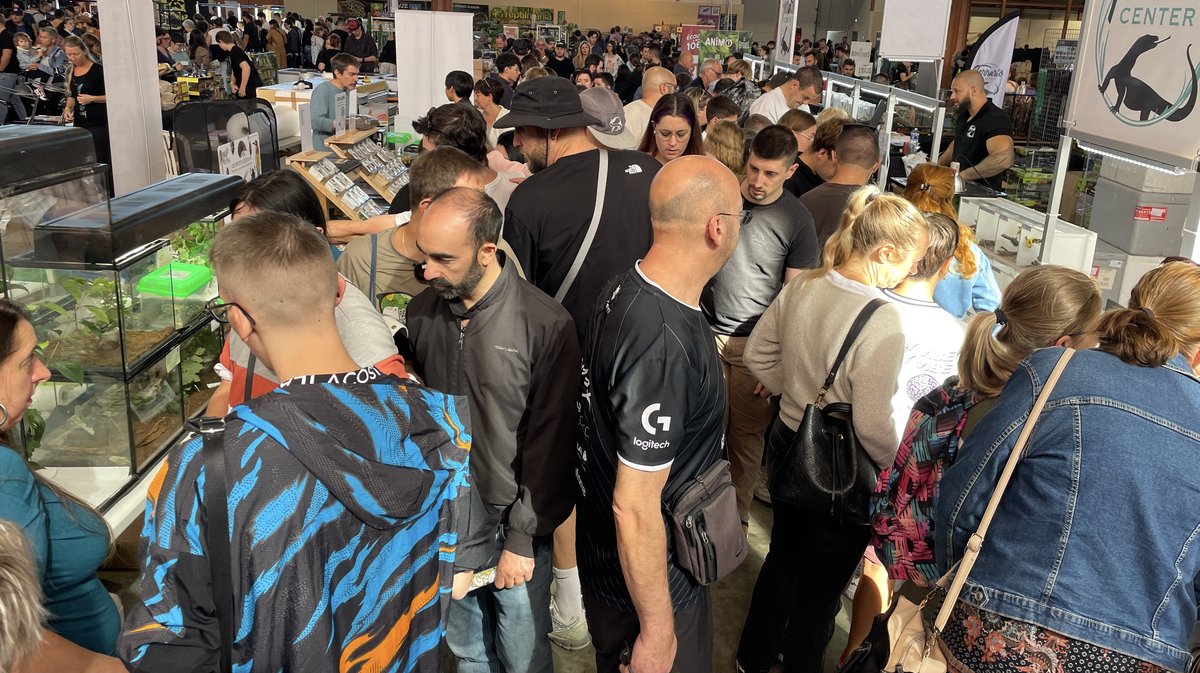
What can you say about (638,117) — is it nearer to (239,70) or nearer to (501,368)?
(501,368)

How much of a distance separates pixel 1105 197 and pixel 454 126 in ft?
9.88

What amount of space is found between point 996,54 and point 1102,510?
29.1ft

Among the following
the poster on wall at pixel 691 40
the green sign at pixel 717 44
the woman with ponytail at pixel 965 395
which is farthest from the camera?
the poster on wall at pixel 691 40

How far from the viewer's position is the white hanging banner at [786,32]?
10461mm

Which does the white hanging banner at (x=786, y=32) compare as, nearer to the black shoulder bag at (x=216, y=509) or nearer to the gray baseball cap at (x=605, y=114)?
the gray baseball cap at (x=605, y=114)

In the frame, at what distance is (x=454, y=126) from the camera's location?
4.34 metres

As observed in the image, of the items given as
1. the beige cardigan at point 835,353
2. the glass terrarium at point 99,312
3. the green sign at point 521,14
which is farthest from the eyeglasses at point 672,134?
the green sign at point 521,14

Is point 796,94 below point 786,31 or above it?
below

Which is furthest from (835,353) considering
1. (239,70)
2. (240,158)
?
(239,70)

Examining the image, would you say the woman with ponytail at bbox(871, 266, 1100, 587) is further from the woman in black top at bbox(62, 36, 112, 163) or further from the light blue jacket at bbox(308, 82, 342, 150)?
the woman in black top at bbox(62, 36, 112, 163)

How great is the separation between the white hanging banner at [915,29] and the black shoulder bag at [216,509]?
5853 mm

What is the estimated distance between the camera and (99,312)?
9.23 feet

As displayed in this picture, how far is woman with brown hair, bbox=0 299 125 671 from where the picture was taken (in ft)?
5.69

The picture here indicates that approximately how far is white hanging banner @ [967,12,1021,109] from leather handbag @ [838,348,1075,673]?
8509mm
